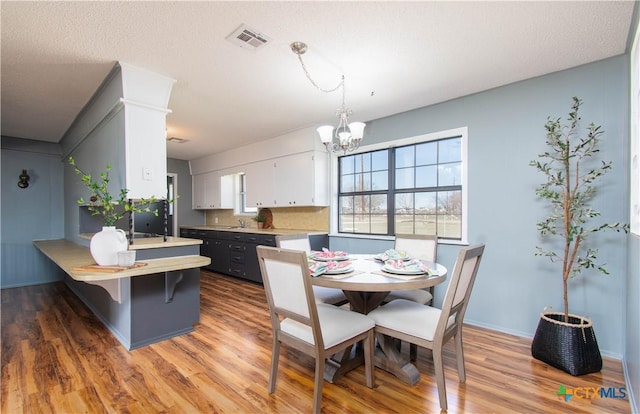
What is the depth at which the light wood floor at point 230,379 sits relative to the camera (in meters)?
1.79

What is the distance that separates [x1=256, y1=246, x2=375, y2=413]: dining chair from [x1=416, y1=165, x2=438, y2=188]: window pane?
7.10 ft

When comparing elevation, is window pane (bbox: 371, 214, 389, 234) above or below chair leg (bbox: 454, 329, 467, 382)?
above

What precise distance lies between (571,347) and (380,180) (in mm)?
2584

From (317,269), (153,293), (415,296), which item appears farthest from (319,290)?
(153,293)

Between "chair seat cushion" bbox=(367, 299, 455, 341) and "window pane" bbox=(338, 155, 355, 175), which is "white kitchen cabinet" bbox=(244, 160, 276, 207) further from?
"chair seat cushion" bbox=(367, 299, 455, 341)

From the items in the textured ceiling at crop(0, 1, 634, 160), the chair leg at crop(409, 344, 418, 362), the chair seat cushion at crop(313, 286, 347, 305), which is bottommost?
the chair leg at crop(409, 344, 418, 362)

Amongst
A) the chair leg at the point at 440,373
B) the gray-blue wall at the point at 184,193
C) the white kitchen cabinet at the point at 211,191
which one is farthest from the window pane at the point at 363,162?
the gray-blue wall at the point at 184,193

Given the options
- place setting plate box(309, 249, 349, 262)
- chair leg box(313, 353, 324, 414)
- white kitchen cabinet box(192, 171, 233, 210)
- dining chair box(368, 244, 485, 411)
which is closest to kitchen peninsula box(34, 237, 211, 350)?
place setting plate box(309, 249, 349, 262)

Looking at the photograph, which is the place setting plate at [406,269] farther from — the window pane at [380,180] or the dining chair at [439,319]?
the window pane at [380,180]

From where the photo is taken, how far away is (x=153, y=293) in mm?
2682

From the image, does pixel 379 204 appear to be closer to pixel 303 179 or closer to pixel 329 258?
pixel 303 179

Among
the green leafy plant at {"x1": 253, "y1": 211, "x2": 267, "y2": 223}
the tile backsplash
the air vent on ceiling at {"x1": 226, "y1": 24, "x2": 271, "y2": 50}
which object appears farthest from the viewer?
the green leafy plant at {"x1": 253, "y1": 211, "x2": 267, "y2": 223}

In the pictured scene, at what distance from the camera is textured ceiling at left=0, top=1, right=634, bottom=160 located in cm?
182

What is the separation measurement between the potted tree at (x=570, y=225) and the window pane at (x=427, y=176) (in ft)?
3.43
